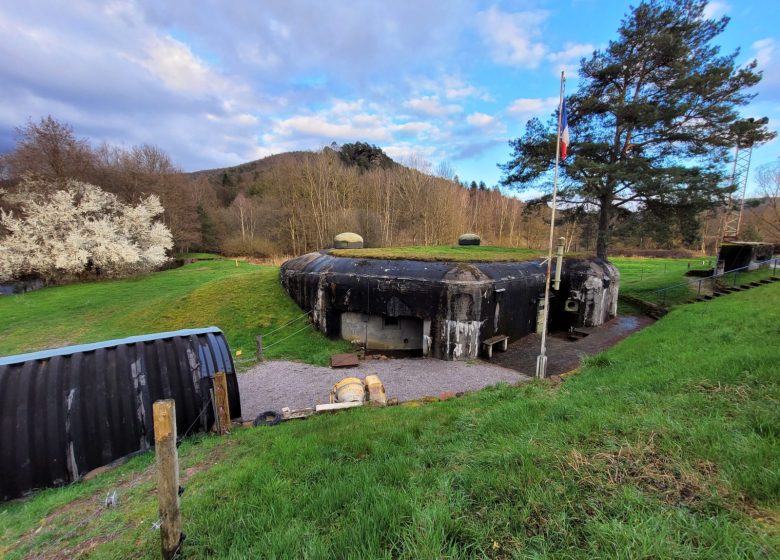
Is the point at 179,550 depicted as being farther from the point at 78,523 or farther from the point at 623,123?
the point at 623,123

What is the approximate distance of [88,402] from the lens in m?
5.19

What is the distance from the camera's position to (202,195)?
50906mm

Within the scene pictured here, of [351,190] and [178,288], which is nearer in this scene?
[178,288]

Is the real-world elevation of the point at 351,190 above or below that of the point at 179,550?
above

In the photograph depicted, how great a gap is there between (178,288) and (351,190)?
2353cm

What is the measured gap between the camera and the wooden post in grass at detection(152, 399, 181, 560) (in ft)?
8.00

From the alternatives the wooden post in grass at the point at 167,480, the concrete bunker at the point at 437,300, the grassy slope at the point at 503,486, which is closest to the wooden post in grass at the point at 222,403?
the grassy slope at the point at 503,486

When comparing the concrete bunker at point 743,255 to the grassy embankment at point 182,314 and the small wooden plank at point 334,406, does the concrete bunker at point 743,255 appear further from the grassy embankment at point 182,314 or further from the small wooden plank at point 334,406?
the small wooden plank at point 334,406

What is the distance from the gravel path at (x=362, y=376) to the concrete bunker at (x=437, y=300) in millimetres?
1171

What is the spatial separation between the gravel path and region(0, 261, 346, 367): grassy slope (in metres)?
1.17

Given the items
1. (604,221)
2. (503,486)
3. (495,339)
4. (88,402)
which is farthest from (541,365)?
(604,221)

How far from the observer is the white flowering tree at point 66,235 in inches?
971

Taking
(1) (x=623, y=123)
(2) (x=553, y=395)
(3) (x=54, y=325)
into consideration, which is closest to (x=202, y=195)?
(3) (x=54, y=325)

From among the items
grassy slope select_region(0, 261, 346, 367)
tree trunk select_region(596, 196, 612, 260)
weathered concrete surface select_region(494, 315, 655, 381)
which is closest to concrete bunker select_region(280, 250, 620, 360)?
weathered concrete surface select_region(494, 315, 655, 381)
